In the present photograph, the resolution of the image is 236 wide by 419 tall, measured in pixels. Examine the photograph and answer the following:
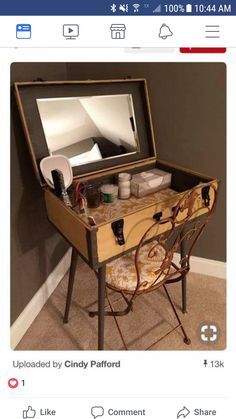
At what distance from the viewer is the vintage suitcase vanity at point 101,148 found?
832mm

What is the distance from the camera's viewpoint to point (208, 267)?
1.56 metres

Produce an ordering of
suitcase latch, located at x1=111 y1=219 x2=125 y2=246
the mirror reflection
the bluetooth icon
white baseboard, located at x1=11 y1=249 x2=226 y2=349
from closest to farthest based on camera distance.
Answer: the bluetooth icon → suitcase latch, located at x1=111 y1=219 x2=125 y2=246 → the mirror reflection → white baseboard, located at x1=11 y1=249 x2=226 y2=349

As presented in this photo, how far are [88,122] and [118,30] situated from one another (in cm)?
65

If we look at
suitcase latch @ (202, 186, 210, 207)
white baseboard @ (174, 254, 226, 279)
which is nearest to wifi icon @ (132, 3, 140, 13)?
suitcase latch @ (202, 186, 210, 207)

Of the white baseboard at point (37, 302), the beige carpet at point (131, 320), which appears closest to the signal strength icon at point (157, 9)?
the beige carpet at point (131, 320)

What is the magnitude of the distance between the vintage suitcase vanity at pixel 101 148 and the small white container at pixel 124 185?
0.03 m

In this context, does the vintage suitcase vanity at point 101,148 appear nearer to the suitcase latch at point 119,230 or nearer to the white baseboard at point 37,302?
the suitcase latch at point 119,230

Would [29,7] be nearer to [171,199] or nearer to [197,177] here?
[171,199]
